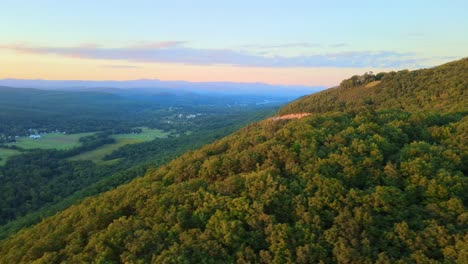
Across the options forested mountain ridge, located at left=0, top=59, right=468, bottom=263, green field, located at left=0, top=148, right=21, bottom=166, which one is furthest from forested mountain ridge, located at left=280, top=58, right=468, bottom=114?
green field, located at left=0, top=148, right=21, bottom=166

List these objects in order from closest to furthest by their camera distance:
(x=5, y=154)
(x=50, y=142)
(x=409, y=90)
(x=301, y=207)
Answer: (x=301, y=207)
(x=409, y=90)
(x=5, y=154)
(x=50, y=142)

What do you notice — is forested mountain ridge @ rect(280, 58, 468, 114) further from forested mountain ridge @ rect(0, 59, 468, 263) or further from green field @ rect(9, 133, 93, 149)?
green field @ rect(9, 133, 93, 149)

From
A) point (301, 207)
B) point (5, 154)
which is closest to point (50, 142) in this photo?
point (5, 154)

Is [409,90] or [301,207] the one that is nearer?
[301,207]

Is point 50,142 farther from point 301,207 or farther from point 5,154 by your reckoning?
point 301,207

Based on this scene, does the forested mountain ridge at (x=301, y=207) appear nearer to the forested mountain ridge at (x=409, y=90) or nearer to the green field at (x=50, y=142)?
the forested mountain ridge at (x=409, y=90)

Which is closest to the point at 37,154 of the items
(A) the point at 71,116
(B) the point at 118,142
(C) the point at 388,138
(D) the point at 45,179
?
(D) the point at 45,179
